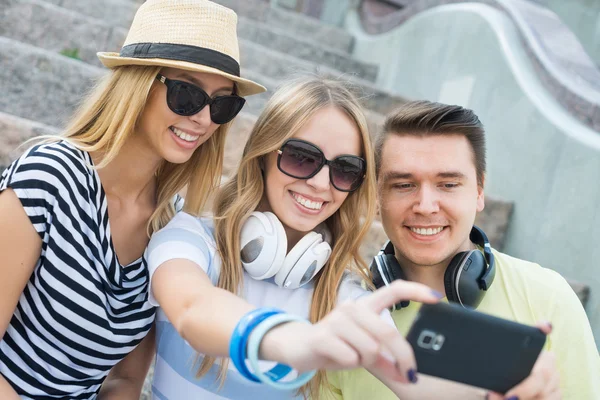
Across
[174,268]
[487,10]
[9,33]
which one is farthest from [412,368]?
[487,10]

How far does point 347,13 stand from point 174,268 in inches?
296

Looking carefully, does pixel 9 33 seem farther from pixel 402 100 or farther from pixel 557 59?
pixel 557 59

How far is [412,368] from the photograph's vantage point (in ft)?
3.49

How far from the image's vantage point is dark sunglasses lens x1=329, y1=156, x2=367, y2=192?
1931 mm

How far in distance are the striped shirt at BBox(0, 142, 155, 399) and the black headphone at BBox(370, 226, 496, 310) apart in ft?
2.69

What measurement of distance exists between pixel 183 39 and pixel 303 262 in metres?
0.80

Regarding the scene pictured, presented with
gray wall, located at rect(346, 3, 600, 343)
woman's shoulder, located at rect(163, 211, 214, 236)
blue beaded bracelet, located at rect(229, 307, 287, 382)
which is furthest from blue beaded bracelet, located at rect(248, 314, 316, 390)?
gray wall, located at rect(346, 3, 600, 343)

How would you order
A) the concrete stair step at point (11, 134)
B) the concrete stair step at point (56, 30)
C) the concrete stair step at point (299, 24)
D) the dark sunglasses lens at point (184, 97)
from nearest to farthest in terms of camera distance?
1. the dark sunglasses lens at point (184, 97)
2. the concrete stair step at point (11, 134)
3. the concrete stair step at point (56, 30)
4. the concrete stair step at point (299, 24)

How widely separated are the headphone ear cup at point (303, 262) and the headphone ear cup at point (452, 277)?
1.61 ft

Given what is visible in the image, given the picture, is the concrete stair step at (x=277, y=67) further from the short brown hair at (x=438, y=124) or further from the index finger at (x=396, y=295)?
the index finger at (x=396, y=295)

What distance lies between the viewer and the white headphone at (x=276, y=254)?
181cm

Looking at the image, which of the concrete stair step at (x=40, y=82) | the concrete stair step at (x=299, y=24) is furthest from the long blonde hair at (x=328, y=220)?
the concrete stair step at (x=299, y=24)

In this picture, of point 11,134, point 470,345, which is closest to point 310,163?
point 470,345

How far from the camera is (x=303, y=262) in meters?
1.83
